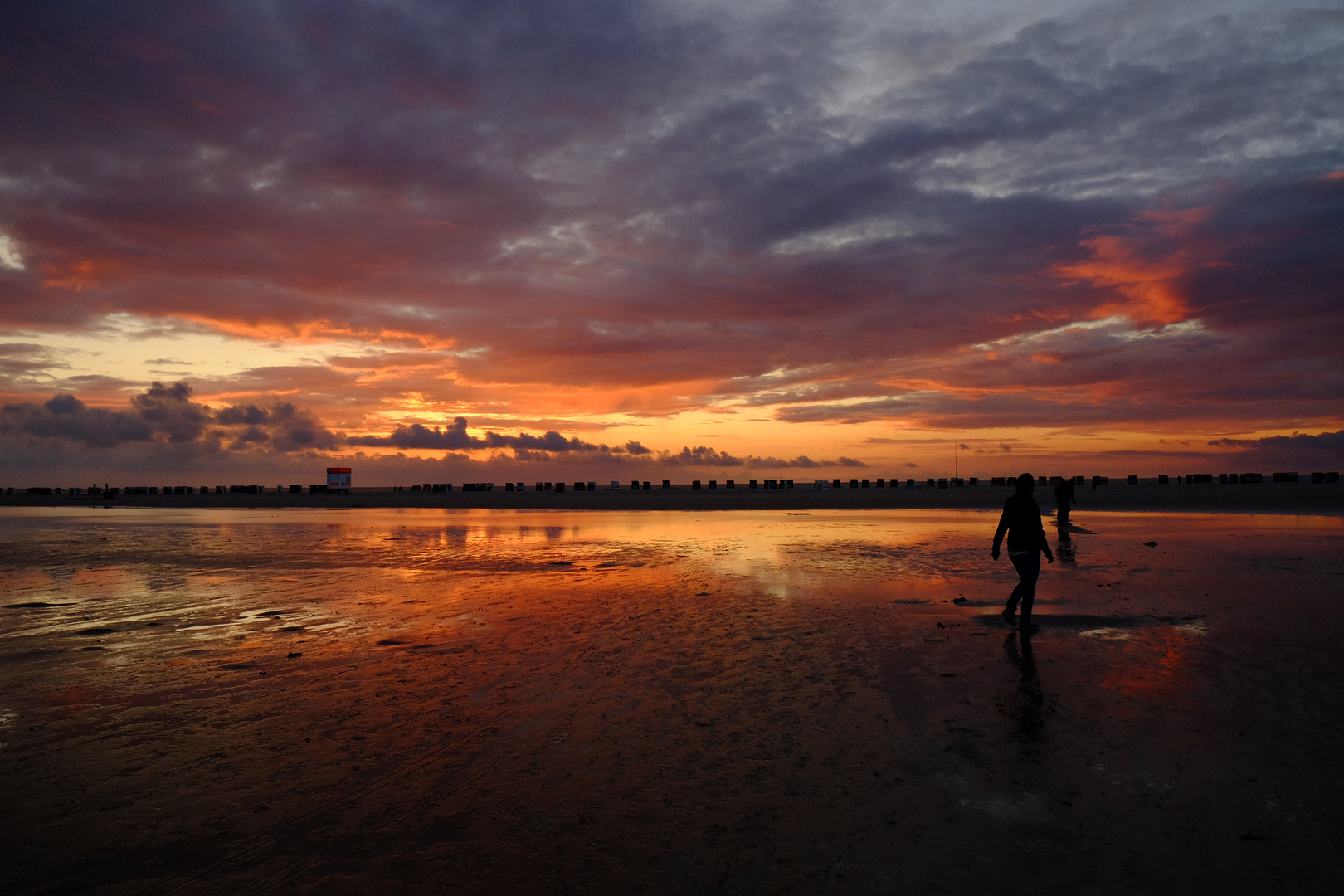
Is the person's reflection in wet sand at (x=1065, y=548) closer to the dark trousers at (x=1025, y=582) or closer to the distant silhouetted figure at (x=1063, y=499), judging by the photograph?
the distant silhouetted figure at (x=1063, y=499)

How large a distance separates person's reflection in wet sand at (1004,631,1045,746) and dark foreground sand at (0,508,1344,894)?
47 mm

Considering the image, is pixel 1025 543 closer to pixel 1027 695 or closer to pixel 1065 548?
pixel 1027 695

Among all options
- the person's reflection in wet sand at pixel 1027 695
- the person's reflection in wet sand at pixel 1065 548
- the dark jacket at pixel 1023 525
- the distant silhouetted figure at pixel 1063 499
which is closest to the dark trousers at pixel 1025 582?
the dark jacket at pixel 1023 525

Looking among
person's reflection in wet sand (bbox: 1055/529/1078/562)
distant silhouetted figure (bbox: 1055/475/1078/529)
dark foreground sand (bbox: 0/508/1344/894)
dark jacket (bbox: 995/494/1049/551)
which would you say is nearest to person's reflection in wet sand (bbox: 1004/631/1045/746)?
dark foreground sand (bbox: 0/508/1344/894)

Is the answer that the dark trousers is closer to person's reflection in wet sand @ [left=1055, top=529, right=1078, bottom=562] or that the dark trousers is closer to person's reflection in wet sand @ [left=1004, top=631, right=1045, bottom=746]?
person's reflection in wet sand @ [left=1004, top=631, right=1045, bottom=746]

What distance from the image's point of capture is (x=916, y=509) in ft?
159

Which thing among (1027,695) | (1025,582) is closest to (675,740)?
(1027,695)

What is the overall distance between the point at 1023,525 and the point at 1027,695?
15.1 ft

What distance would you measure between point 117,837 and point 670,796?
379cm

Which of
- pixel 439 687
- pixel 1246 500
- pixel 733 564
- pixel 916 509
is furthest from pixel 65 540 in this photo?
pixel 1246 500

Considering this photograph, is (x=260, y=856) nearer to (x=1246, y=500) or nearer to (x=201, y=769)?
(x=201, y=769)

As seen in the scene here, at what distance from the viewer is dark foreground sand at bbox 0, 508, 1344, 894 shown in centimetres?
438

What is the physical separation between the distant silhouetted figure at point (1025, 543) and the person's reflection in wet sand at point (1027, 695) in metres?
0.68

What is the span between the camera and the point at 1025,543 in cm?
1141
